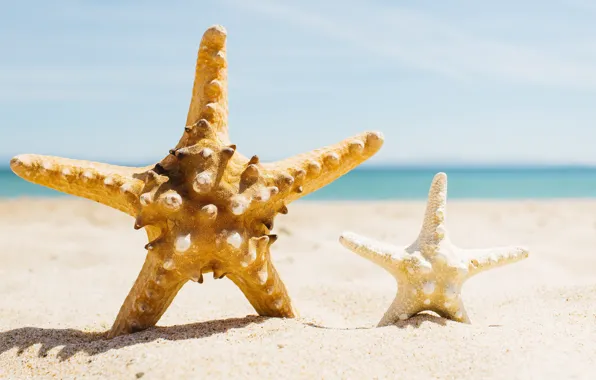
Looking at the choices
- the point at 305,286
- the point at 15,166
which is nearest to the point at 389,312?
the point at 305,286

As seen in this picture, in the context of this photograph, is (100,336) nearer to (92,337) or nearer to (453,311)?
(92,337)

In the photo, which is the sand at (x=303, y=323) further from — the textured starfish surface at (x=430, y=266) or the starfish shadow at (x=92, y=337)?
the textured starfish surface at (x=430, y=266)

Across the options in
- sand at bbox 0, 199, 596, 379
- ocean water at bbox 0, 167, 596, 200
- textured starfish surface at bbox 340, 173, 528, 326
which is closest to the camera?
sand at bbox 0, 199, 596, 379

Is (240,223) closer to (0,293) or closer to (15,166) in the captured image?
(15,166)

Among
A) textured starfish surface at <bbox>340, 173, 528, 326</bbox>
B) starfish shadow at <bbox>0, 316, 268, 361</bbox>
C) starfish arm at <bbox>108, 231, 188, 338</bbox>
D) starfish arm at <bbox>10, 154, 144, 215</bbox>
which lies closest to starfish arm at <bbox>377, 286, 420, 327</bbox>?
textured starfish surface at <bbox>340, 173, 528, 326</bbox>

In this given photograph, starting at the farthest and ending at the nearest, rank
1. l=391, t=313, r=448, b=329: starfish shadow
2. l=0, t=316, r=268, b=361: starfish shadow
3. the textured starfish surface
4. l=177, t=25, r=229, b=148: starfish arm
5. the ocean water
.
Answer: the ocean water
l=177, t=25, r=229, b=148: starfish arm
the textured starfish surface
l=391, t=313, r=448, b=329: starfish shadow
l=0, t=316, r=268, b=361: starfish shadow

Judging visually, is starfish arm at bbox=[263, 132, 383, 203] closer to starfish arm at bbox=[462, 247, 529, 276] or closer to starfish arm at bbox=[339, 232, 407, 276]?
starfish arm at bbox=[339, 232, 407, 276]
